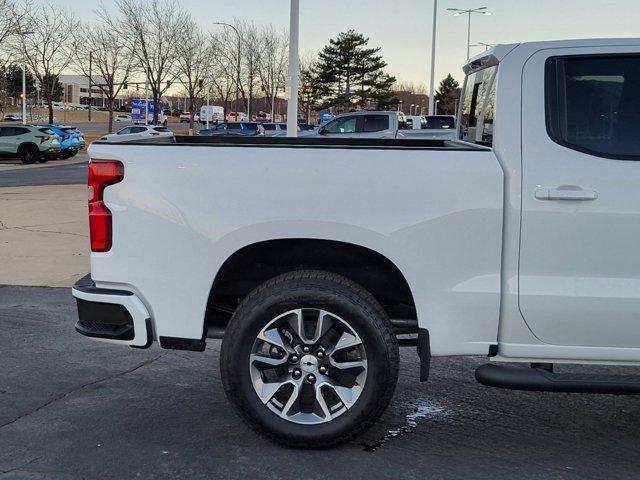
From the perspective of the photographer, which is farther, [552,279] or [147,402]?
[147,402]

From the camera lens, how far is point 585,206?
3.58 m

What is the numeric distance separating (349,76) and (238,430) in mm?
77160

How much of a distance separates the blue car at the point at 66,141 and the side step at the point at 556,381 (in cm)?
3318

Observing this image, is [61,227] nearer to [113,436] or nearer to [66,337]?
[66,337]

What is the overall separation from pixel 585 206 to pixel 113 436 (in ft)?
8.97

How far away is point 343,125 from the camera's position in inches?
1008

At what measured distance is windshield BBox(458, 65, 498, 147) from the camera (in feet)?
13.1

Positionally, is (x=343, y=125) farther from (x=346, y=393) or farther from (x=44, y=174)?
(x=346, y=393)

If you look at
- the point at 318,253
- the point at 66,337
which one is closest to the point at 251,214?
the point at 318,253

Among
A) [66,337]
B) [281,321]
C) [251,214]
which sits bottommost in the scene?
[66,337]

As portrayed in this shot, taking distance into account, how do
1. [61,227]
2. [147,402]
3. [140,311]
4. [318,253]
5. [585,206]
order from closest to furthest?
1. [585,206]
2. [140,311]
3. [318,253]
4. [147,402]
5. [61,227]

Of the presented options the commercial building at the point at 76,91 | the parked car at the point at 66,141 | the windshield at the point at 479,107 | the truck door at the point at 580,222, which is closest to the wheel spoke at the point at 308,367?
the truck door at the point at 580,222

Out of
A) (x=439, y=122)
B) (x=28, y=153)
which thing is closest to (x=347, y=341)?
(x=439, y=122)

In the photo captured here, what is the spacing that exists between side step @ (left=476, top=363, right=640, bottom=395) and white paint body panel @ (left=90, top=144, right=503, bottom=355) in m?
0.17
